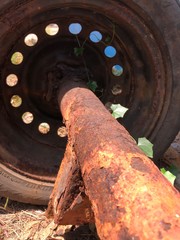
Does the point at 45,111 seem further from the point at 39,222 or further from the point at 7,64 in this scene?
the point at 39,222

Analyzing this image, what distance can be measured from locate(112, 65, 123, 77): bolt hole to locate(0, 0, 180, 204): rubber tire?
0.39 meters

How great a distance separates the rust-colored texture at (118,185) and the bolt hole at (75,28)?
987 mm

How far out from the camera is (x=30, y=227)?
2258 millimetres

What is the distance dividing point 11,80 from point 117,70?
0.66m

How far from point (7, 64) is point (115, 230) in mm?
1735

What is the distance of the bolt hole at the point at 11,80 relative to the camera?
2.47 metres

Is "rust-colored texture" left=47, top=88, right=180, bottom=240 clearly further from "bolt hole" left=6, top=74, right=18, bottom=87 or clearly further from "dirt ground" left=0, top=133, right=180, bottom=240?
"bolt hole" left=6, top=74, right=18, bottom=87

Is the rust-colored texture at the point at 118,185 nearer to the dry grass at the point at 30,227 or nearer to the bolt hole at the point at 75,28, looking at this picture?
the dry grass at the point at 30,227

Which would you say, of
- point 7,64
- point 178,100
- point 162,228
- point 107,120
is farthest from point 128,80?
point 162,228

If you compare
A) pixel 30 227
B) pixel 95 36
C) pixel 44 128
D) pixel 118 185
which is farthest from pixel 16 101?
pixel 118 185

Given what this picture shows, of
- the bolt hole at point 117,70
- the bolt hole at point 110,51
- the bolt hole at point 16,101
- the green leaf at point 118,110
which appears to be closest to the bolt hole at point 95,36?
the bolt hole at point 110,51

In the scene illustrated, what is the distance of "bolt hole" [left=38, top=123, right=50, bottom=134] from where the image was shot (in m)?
2.58

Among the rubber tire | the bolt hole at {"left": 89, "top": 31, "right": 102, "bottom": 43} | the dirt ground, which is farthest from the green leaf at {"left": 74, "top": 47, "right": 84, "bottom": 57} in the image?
the dirt ground

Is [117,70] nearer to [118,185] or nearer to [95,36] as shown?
[95,36]
